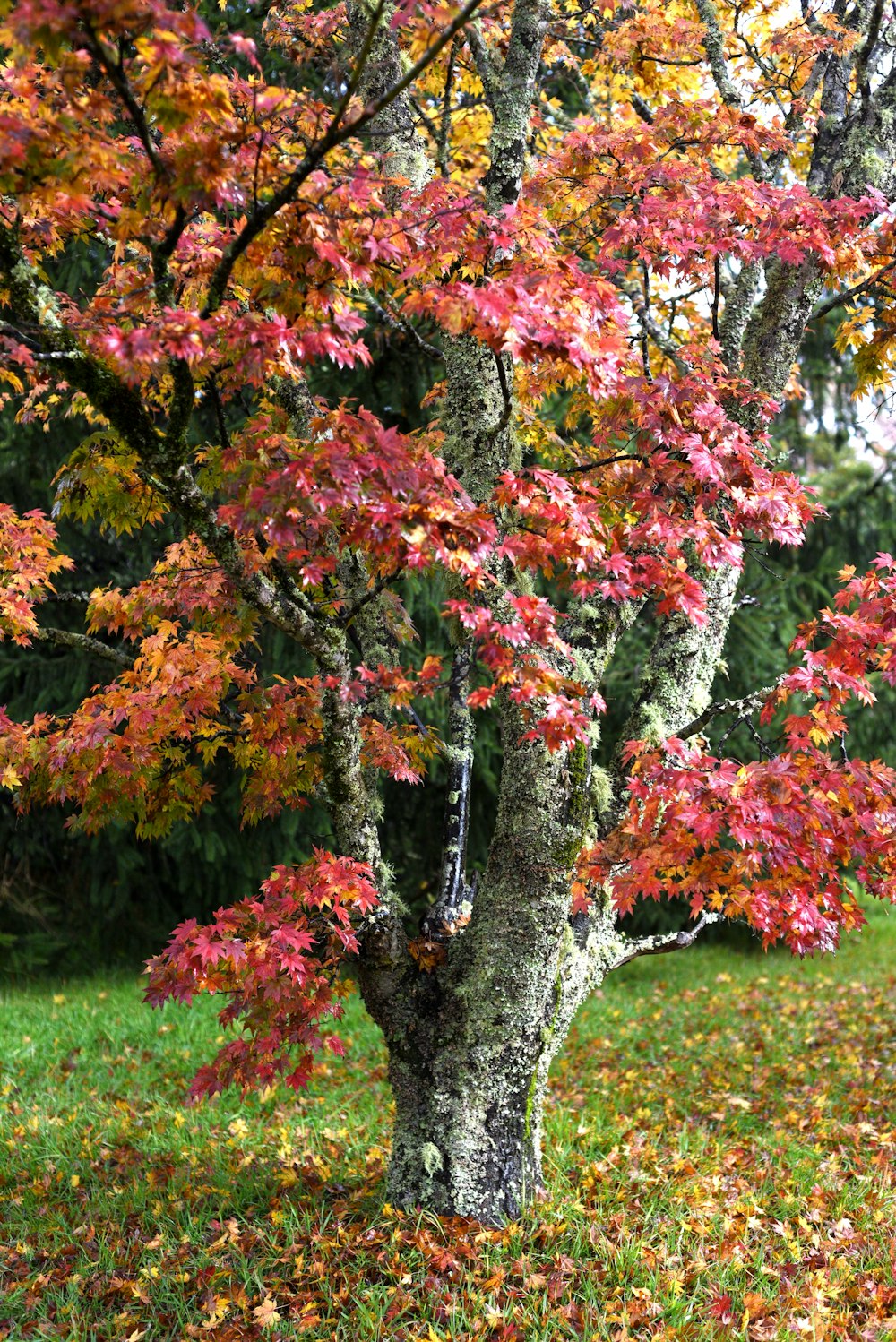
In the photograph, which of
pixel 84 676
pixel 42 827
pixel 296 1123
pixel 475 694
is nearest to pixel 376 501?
pixel 475 694

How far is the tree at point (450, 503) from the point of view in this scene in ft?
8.41

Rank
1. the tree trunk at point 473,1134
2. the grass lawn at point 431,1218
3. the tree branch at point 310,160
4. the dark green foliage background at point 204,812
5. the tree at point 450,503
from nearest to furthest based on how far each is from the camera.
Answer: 1. the tree branch at point 310,160
2. the tree at point 450,503
3. the grass lawn at point 431,1218
4. the tree trunk at point 473,1134
5. the dark green foliage background at point 204,812

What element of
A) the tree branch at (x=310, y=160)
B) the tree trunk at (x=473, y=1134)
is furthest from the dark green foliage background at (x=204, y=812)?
the tree branch at (x=310, y=160)

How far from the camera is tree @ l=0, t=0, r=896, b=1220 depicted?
256 cm

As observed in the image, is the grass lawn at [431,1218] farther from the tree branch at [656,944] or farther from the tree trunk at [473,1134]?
the tree branch at [656,944]

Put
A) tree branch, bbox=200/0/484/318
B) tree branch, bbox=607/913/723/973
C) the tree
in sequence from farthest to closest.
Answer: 1. tree branch, bbox=607/913/723/973
2. the tree
3. tree branch, bbox=200/0/484/318

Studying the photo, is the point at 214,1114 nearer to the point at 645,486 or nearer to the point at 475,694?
the point at 475,694

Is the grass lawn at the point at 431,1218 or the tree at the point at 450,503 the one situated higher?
the tree at the point at 450,503

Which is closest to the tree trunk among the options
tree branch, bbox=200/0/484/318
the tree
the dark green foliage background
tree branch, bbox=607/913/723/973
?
the tree

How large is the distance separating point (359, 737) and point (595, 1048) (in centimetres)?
423

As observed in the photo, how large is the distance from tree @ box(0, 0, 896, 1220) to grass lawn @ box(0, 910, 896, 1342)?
0.37m

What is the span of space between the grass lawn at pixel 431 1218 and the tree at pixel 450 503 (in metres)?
0.37

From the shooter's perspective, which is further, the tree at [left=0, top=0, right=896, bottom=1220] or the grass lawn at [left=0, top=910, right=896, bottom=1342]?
the grass lawn at [left=0, top=910, right=896, bottom=1342]

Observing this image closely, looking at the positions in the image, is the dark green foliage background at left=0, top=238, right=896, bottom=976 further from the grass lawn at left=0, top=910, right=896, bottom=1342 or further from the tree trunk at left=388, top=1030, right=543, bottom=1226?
the tree trunk at left=388, top=1030, right=543, bottom=1226
